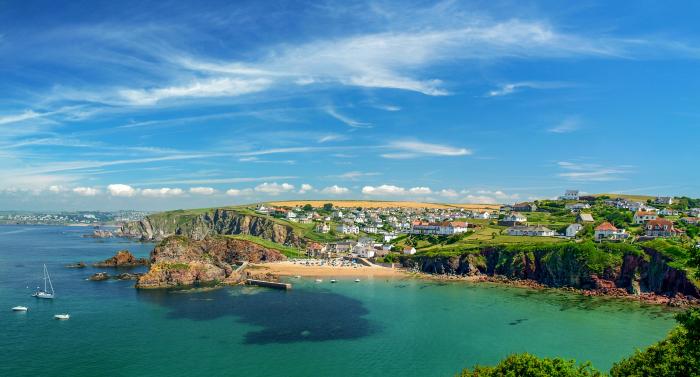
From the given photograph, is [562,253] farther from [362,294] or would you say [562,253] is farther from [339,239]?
[339,239]

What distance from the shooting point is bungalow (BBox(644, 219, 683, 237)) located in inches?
4403

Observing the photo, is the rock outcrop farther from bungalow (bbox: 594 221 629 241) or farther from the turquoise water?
bungalow (bbox: 594 221 629 241)

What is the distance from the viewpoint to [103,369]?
164 ft

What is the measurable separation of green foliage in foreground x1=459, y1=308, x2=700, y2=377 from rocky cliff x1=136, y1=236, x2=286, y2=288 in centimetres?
8736

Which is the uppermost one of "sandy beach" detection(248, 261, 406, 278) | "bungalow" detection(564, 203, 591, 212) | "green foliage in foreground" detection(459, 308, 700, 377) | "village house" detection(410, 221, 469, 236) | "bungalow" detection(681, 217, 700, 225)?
"bungalow" detection(564, 203, 591, 212)

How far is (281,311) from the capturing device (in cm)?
7894

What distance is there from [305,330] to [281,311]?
45.1ft

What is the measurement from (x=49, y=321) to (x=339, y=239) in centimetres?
12463

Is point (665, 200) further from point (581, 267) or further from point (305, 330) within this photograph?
point (305, 330)

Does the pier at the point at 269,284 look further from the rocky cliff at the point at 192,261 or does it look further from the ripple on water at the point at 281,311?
the rocky cliff at the point at 192,261

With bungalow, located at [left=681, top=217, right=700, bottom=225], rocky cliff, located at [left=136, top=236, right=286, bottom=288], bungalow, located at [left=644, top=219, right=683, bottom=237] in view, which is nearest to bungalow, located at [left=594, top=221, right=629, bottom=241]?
bungalow, located at [left=644, top=219, right=683, bottom=237]

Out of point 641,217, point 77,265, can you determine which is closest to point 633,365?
point 641,217

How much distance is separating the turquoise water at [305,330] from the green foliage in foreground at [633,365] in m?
18.6

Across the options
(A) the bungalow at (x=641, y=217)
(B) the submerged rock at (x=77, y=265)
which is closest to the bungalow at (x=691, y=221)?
(A) the bungalow at (x=641, y=217)
